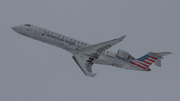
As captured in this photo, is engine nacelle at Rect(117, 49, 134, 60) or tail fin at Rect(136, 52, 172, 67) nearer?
engine nacelle at Rect(117, 49, 134, 60)

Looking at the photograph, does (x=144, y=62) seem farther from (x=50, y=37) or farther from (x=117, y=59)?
(x=50, y=37)

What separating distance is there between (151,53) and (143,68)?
3295 mm

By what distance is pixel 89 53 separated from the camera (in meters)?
41.0

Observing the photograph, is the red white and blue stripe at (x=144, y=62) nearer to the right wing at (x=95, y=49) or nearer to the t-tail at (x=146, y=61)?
the t-tail at (x=146, y=61)

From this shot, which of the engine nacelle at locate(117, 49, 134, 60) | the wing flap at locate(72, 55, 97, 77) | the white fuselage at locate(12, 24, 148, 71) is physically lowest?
the wing flap at locate(72, 55, 97, 77)

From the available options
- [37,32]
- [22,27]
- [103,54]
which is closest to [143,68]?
[103,54]

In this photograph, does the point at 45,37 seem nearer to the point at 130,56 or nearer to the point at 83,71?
the point at 83,71

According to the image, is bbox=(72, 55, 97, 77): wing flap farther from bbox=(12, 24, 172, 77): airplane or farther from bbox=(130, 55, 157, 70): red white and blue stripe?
bbox=(130, 55, 157, 70): red white and blue stripe

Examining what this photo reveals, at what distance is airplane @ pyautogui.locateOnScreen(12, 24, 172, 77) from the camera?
3984 centimetres

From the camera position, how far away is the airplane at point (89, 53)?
39844 mm


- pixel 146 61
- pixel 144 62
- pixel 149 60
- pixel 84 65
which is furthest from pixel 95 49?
pixel 149 60

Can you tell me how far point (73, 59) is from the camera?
41.8 metres

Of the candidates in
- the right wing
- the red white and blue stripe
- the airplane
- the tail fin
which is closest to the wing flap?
the airplane

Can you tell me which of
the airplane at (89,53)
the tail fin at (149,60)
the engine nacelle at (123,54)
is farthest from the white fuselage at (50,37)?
the tail fin at (149,60)
